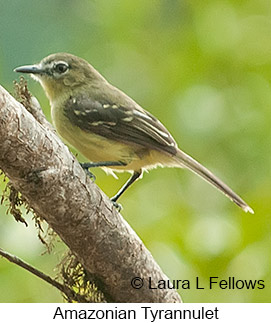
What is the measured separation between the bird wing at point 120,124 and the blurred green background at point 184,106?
1.32ft

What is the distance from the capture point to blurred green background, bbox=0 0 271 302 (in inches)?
150

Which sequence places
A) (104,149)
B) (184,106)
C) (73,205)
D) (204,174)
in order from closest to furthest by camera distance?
1. (73,205)
2. (104,149)
3. (204,174)
4. (184,106)

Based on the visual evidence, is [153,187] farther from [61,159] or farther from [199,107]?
[61,159]

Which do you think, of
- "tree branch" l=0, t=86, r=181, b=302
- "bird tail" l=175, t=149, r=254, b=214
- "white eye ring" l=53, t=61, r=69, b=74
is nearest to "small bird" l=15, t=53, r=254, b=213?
"bird tail" l=175, t=149, r=254, b=214

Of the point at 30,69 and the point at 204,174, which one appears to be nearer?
the point at 204,174

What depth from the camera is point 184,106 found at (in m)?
4.38

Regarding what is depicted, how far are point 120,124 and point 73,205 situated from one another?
0.94m

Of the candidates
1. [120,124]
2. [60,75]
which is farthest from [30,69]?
[120,124]

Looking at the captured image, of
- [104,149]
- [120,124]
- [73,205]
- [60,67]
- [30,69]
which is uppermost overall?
[60,67]

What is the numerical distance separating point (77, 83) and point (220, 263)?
121 centimetres

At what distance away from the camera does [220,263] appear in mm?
3812

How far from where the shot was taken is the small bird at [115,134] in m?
3.74

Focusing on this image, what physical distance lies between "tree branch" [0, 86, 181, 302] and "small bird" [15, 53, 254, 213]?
563mm

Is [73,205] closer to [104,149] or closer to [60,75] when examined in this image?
[104,149]
